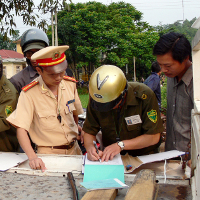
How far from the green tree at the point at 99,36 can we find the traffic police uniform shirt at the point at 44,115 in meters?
22.7

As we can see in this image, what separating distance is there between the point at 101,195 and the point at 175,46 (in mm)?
1351

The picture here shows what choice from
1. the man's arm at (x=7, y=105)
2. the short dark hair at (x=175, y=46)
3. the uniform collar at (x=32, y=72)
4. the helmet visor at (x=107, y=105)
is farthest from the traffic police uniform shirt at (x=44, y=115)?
the short dark hair at (x=175, y=46)

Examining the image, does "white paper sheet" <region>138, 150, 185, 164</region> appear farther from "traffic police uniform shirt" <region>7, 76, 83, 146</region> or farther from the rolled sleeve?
the rolled sleeve

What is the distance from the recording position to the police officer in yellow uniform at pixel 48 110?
2227mm

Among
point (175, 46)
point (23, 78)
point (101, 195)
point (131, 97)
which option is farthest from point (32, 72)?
point (101, 195)

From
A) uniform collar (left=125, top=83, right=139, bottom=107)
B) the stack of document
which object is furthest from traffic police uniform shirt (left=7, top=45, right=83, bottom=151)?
the stack of document

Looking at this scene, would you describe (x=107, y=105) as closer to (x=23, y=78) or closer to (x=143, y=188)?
(x=143, y=188)

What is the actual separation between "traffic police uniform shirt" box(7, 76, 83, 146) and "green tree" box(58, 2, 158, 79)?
2272cm

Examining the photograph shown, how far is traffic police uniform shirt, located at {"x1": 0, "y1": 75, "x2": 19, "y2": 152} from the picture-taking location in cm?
237

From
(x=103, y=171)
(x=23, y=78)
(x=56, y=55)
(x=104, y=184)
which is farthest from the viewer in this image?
(x=23, y=78)

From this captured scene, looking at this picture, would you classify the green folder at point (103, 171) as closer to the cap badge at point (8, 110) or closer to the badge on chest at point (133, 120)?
the badge on chest at point (133, 120)

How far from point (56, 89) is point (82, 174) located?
0.91m

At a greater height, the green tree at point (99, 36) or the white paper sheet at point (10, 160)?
the white paper sheet at point (10, 160)

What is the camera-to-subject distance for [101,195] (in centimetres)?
140
